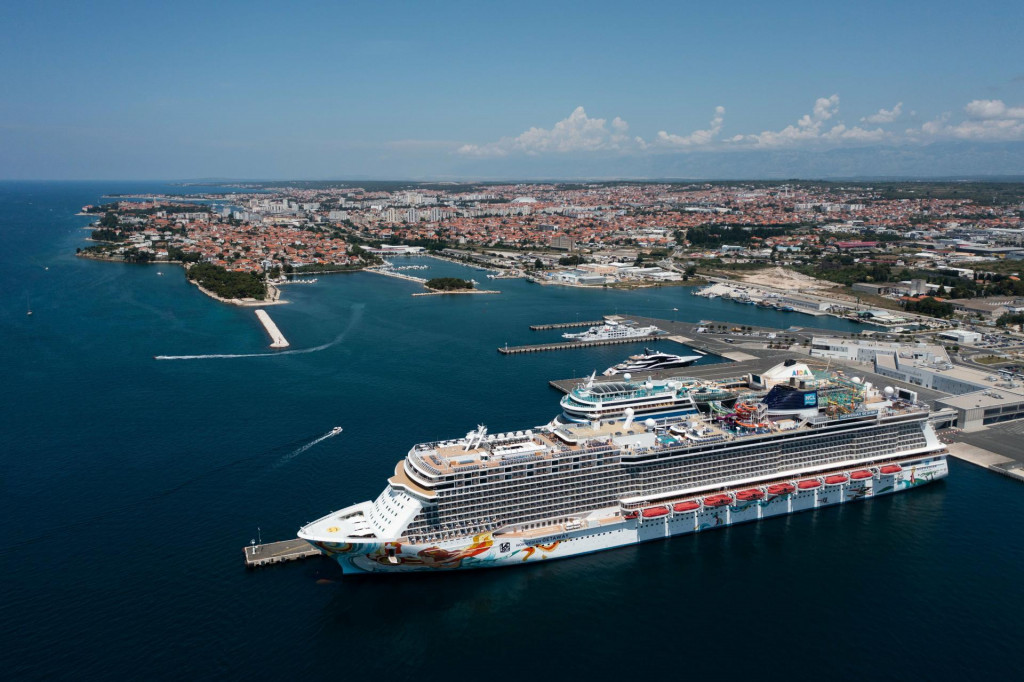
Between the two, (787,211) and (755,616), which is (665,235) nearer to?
(787,211)

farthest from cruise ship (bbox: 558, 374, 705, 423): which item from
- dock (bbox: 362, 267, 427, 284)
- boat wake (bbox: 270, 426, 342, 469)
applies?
dock (bbox: 362, 267, 427, 284)

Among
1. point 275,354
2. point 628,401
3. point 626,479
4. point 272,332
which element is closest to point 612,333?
point 275,354

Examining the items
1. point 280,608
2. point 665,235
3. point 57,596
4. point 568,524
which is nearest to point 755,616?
point 568,524

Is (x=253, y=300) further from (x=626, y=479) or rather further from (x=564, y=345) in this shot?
(x=626, y=479)

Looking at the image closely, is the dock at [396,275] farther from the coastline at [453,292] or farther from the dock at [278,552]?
the dock at [278,552]

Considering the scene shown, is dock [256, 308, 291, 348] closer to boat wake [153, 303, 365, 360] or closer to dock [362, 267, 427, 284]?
boat wake [153, 303, 365, 360]

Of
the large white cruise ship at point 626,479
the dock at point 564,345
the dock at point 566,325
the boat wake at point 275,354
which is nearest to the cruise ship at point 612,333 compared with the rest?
the dock at point 564,345
